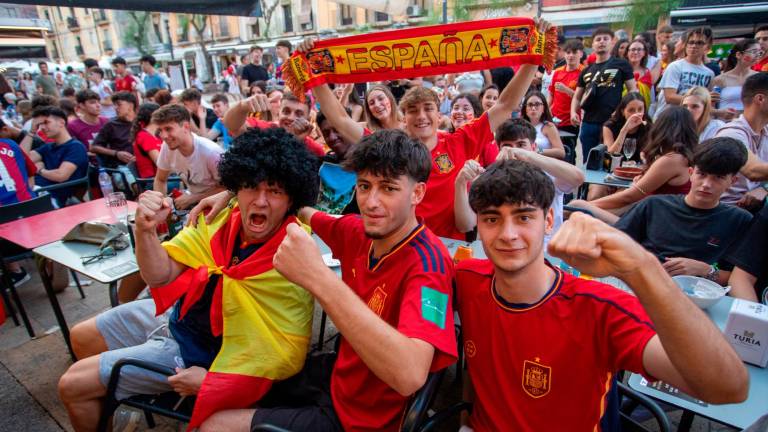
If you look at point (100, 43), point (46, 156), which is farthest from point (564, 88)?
point (100, 43)

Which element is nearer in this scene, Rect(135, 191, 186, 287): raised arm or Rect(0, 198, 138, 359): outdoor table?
Rect(135, 191, 186, 287): raised arm

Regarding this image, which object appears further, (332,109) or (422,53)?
(332,109)

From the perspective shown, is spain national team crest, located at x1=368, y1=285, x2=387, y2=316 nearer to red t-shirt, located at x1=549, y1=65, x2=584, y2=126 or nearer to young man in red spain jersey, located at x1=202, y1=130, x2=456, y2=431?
young man in red spain jersey, located at x1=202, y1=130, x2=456, y2=431

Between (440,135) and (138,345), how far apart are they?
2.49m

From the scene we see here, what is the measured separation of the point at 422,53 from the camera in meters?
3.06

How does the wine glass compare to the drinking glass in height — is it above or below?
above

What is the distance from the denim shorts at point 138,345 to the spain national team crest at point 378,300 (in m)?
1.13

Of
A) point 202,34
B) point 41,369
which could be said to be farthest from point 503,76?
point 202,34

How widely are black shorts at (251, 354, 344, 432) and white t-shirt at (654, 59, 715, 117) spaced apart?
18.5 feet

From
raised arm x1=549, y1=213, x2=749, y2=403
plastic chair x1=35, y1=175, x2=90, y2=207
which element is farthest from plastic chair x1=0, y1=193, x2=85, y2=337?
raised arm x1=549, y1=213, x2=749, y2=403

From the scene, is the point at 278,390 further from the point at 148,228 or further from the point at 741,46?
the point at 741,46

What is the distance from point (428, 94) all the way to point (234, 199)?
164 cm

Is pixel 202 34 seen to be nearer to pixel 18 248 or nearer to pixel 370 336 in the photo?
pixel 18 248

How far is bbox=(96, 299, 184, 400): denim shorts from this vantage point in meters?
1.98
